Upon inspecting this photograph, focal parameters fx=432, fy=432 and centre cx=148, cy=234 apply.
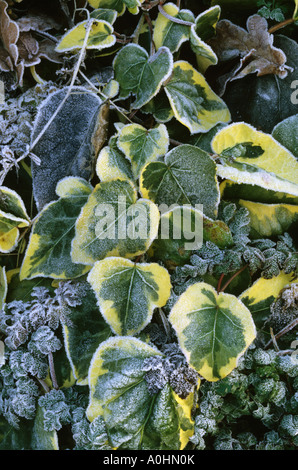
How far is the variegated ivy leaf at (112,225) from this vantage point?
2.86 ft

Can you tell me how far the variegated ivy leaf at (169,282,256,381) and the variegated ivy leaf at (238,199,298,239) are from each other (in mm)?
208

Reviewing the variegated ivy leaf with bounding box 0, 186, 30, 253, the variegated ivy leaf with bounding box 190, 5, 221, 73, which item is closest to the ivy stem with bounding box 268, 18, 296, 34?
the variegated ivy leaf with bounding box 190, 5, 221, 73

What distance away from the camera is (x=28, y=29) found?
1.04 m

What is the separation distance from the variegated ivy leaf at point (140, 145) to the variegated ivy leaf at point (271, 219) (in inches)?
9.5

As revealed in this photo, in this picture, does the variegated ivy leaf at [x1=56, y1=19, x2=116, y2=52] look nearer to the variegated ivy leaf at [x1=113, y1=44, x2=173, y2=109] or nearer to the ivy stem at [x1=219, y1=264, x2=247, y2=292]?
the variegated ivy leaf at [x1=113, y1=44, x2=173, y2=109]

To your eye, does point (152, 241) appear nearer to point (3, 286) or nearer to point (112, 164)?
point (112, 164)

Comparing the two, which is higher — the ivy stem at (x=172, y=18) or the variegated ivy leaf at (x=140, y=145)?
the ivy stem at (x=172, y=18)

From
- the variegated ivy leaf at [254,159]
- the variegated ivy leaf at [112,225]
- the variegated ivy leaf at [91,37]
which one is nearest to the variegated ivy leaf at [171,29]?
the variegated ivy leaf at [91,37]

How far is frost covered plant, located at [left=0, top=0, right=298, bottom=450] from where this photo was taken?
82 centimetres

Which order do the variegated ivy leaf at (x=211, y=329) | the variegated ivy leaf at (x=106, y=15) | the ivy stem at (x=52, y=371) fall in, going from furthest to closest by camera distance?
the variegated ivy leaf at (x=106, y=15) → the ivy stem at (x=52, y=371) → the variegated ivy leaf at (x=211, y=329)

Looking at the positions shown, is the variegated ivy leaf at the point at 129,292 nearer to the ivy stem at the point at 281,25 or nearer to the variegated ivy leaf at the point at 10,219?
the variegated ivy leaf at the point at 10,219

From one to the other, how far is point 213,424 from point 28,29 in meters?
0.98

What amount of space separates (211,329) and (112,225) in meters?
0.28
